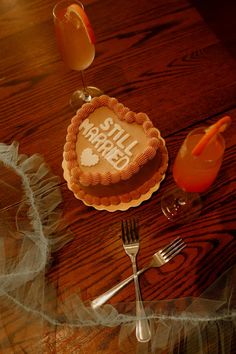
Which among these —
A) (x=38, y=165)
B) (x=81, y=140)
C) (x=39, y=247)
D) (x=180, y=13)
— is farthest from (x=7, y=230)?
(x=180, y=13)

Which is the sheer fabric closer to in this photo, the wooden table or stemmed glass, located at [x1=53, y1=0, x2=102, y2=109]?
the wooden table

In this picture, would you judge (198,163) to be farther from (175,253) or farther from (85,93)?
(85,93)

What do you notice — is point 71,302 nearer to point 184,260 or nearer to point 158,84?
point 184,260

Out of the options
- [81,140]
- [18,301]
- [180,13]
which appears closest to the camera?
[18,301]

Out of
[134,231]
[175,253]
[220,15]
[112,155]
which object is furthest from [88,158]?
[220,15]

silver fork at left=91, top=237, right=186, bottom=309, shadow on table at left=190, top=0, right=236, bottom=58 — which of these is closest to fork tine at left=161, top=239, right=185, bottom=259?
silver fork at left=91, top=237, right=186, bottom=309

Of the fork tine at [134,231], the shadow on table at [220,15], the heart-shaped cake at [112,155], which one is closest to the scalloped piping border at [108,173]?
the heart-shaped cake at [112,155]
